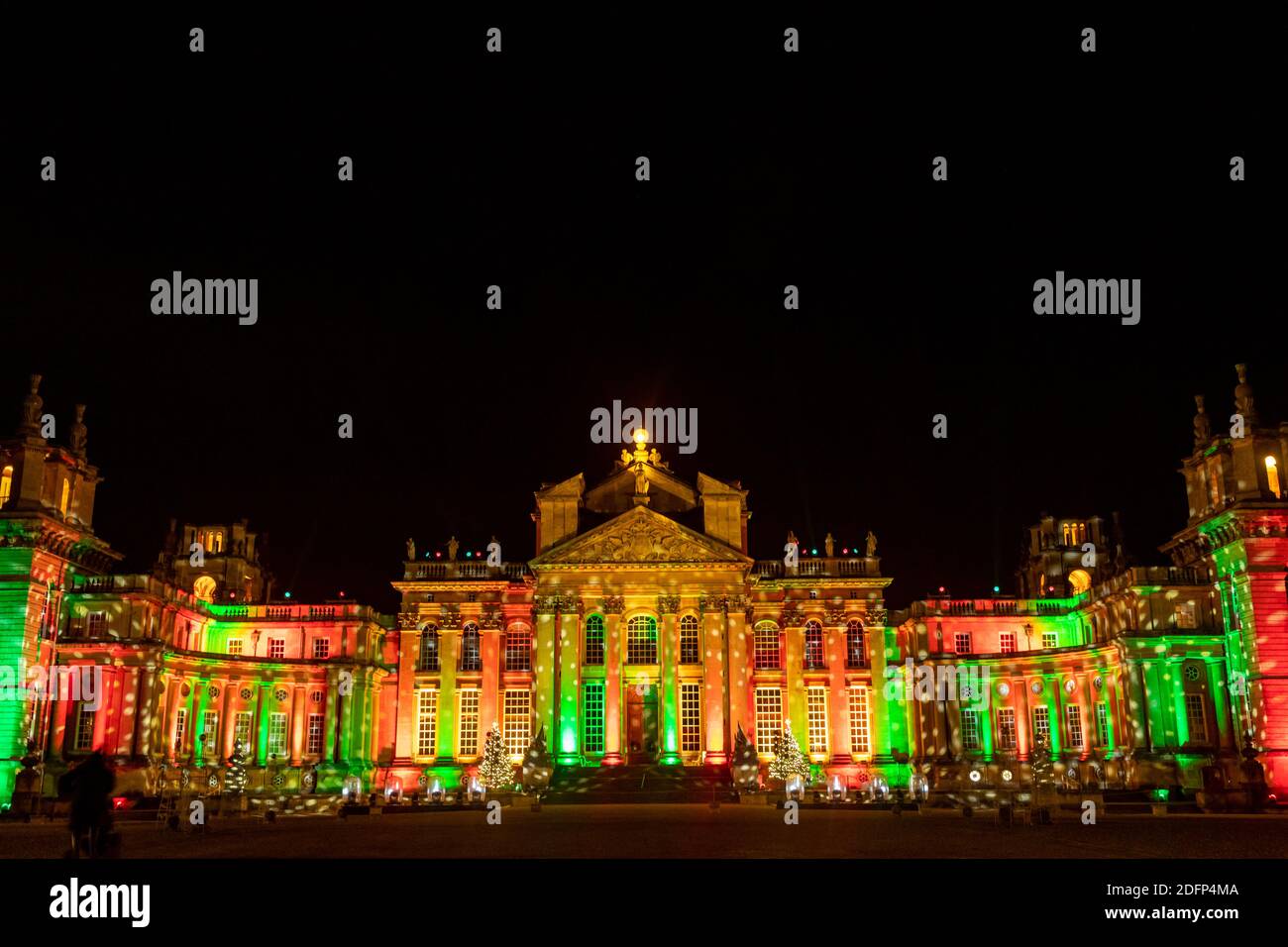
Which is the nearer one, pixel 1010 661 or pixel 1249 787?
pixel 1249 787

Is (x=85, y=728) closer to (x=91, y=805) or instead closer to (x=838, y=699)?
(x=838, y=699)

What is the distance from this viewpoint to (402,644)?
57156mm

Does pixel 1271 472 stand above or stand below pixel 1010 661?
above

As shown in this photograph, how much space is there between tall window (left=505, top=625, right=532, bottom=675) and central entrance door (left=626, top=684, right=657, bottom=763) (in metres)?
5.97

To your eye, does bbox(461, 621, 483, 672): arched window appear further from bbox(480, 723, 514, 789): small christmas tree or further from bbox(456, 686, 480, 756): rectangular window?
bbox(480, 723, 514, 789): small christmas tree

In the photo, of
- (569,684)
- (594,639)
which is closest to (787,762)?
(569,684)

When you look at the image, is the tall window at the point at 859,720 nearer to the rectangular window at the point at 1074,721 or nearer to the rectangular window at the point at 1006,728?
the rectangular window at the point at 1006,728

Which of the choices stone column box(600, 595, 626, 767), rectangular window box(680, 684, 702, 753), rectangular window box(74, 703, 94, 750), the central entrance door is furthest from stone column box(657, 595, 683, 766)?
rectangular window box(74, 703, 94, 750)

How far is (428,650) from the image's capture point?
189ft

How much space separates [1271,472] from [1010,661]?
54.6ft

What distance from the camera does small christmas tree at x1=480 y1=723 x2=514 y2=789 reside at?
48125mm
